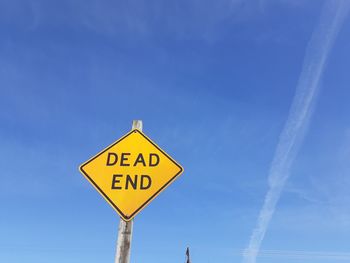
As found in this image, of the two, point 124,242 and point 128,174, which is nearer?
point 124,242

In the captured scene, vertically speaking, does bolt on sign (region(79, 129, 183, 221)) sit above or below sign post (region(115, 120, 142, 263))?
above

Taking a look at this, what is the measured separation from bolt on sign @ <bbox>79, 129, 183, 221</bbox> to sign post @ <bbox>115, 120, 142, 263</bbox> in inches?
3.3

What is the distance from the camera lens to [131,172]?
459 cm

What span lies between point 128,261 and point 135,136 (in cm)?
161

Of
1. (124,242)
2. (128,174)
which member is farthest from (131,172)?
(124,242)

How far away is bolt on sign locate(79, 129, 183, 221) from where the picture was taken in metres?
4.39

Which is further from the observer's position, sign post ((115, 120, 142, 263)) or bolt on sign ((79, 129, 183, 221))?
bolt on sign ((79, 129, 183, 221))

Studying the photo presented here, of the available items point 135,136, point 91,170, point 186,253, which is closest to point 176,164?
point 135,136

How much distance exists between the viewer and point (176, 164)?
4.79m

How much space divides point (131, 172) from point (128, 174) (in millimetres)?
45

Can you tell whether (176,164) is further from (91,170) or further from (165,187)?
(91,170)

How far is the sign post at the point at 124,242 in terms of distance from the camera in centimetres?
411

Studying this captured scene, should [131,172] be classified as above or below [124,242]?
above

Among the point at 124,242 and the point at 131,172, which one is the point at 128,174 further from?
the point at 124,242
